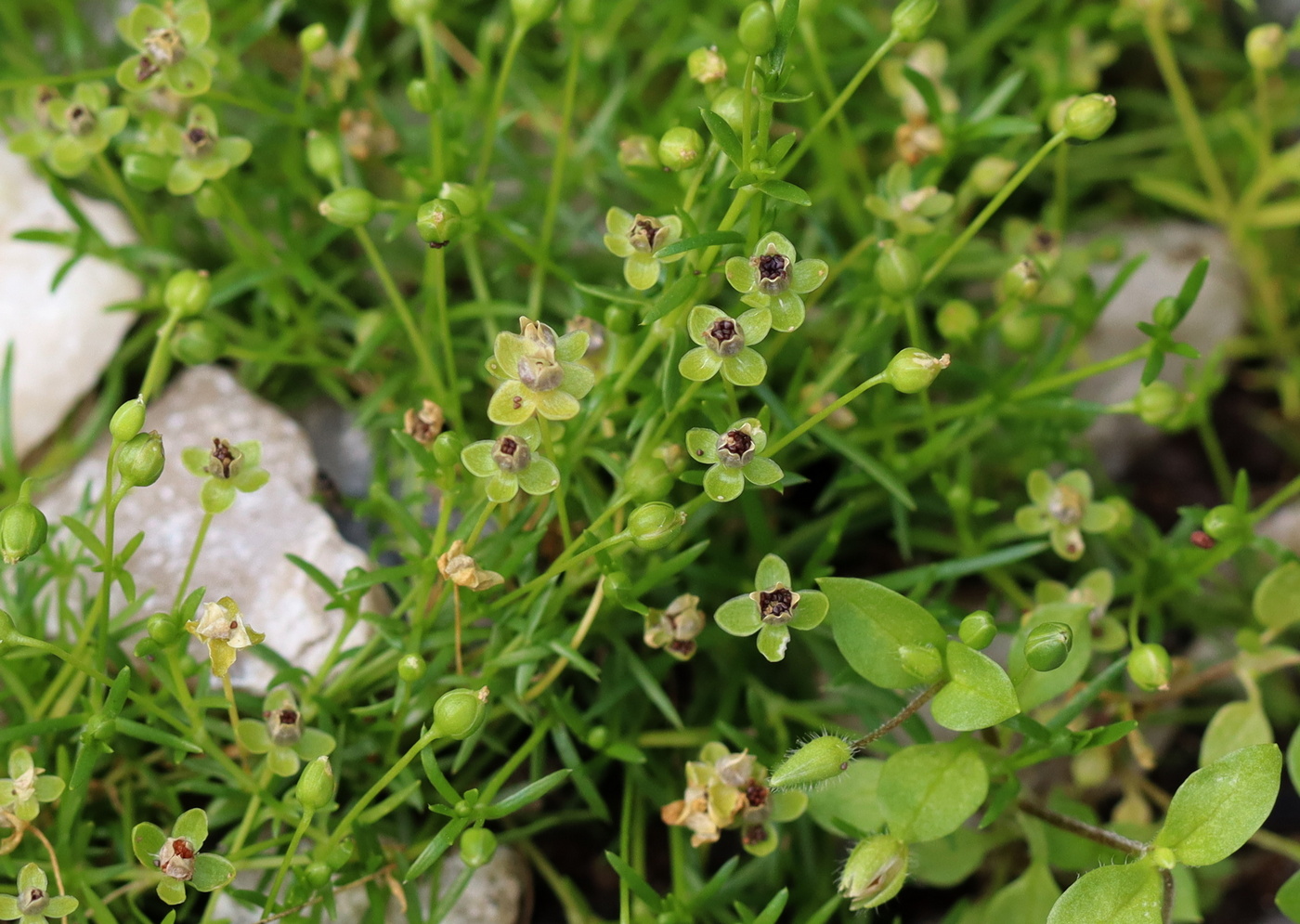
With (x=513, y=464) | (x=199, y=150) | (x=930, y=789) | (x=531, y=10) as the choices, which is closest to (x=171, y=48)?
(x=199, y=150)

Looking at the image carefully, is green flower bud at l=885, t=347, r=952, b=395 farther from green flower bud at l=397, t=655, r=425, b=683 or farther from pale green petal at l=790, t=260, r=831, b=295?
green flower bud at l=397, t=655, r=425, b=683

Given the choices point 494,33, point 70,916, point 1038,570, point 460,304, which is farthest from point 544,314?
point 70,916

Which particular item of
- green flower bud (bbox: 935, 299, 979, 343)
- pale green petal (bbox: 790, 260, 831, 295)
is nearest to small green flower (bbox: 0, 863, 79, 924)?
pale green petal (bbox: 790, 260, 831, 295)

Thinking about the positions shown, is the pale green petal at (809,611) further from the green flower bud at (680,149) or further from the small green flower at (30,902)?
the small green flower at (30,902)

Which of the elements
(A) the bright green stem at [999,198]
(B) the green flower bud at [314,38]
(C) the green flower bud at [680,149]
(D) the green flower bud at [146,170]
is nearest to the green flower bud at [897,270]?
(A) the bright green stem at [999,198]

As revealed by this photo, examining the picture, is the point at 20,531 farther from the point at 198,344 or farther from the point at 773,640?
the point at 773,640
